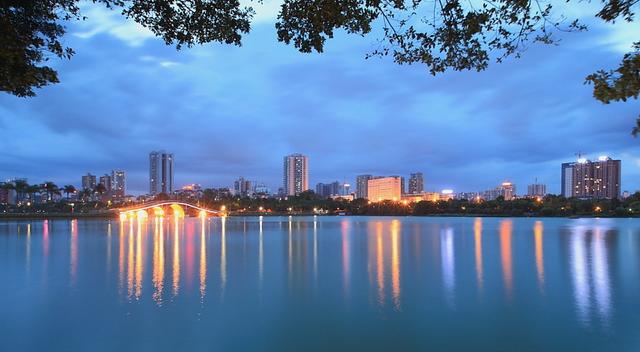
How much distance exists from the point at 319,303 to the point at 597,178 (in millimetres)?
191316

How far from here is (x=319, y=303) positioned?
51.2 feet

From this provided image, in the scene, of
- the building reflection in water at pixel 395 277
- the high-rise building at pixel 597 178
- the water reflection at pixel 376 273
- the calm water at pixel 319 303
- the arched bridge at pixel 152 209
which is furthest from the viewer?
the high-rise building at pixel 597 178

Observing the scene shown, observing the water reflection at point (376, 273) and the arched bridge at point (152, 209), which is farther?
the arched bridge at point (152, 209)

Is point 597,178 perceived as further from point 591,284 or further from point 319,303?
point 319,303

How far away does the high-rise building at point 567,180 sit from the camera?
189875 mm

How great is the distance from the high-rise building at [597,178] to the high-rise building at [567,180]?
1662mm

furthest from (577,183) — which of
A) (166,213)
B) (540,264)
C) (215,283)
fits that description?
(215,283)

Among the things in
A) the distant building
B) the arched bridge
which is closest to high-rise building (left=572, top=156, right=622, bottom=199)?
the arched bridge

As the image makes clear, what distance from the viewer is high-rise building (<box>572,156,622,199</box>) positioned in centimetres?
17075

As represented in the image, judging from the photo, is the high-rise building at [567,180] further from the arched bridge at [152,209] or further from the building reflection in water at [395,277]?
the building reflection in water at [395,277]

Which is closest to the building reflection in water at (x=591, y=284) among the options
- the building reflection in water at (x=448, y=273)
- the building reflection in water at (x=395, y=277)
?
the building reflection in water at (x=448, y=273)

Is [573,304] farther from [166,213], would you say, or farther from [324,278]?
[166,213]

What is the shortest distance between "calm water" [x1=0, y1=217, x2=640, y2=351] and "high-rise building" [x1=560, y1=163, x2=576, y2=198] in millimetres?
180975

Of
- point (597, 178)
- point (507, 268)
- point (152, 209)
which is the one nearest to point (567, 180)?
point (597, 178)
